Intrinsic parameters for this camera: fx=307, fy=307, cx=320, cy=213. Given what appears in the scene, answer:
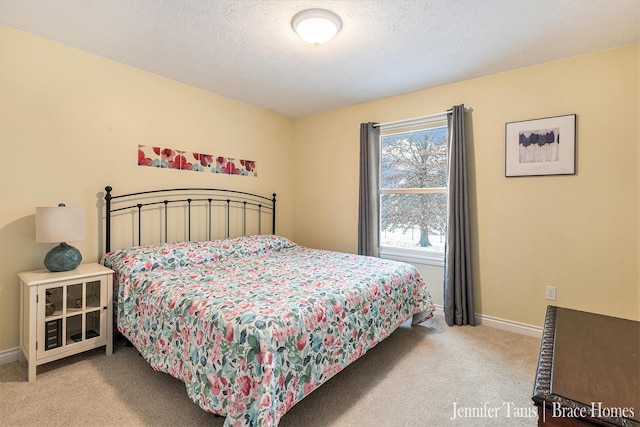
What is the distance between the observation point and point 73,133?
8.22 feet

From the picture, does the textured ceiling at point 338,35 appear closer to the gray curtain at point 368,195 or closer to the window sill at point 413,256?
the gray curtain at point 368,195

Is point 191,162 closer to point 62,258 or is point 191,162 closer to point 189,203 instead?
point 189,203

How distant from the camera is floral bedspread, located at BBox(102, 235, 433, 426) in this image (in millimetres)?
1450

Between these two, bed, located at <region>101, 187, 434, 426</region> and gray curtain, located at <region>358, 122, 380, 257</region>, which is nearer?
bed, located at <region>101, 187, 434, 426</region>

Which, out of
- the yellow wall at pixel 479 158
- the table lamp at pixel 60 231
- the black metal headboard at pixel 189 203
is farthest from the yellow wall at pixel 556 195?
the table lamp at pixel 60 231

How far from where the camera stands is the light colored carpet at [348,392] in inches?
67.0

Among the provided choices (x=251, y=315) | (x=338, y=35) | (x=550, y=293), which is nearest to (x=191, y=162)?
(x=338, y=35)

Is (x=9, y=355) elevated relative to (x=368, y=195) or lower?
lower

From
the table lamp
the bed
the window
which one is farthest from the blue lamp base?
the window

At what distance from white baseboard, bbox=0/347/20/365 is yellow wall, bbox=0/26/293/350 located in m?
0.05

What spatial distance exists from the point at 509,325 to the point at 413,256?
1090mm

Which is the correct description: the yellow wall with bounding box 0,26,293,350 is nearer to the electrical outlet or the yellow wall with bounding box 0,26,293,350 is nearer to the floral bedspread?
the floral bedspread

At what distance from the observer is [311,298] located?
184 cm

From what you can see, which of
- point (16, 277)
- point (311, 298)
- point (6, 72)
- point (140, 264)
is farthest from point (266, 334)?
point (6, 72)
